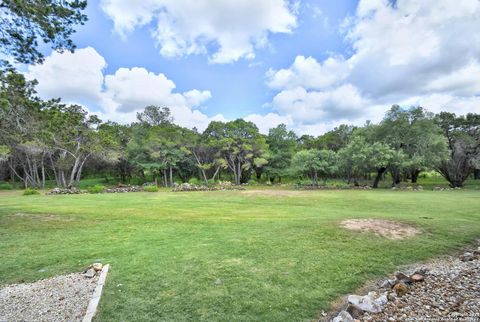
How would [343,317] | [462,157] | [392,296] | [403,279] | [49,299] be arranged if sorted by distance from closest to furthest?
[343,317] → [392,296] → [49,299] → [403,279] → [462,157]

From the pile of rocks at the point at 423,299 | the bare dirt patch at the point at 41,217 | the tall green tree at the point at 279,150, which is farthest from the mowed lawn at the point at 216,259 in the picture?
the tall green tree at the point at 279,150

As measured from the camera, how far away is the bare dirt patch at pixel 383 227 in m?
6.19

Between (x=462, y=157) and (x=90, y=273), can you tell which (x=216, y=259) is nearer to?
(x=90, y=273)

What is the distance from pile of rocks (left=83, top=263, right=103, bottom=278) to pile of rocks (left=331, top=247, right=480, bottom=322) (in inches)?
150

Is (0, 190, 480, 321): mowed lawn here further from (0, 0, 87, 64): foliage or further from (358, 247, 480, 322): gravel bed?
(0, 0, 87, 64): foliage

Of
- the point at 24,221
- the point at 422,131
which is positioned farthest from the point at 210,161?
the point at 24,221

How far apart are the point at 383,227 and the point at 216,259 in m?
4.79

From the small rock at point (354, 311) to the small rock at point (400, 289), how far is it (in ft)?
2.69

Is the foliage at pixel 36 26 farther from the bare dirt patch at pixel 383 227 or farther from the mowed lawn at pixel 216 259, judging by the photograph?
the bare dirt patch at pixel 383 227

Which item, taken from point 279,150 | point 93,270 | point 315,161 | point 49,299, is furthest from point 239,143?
point 49,299

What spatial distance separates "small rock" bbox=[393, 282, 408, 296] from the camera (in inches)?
134

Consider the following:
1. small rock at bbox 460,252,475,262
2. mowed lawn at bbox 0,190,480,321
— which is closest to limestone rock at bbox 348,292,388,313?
mowed lawn at bbox 0,190,480,321

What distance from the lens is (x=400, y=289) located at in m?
3.45

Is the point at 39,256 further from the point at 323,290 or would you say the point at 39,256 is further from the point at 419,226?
the point at 419,226
